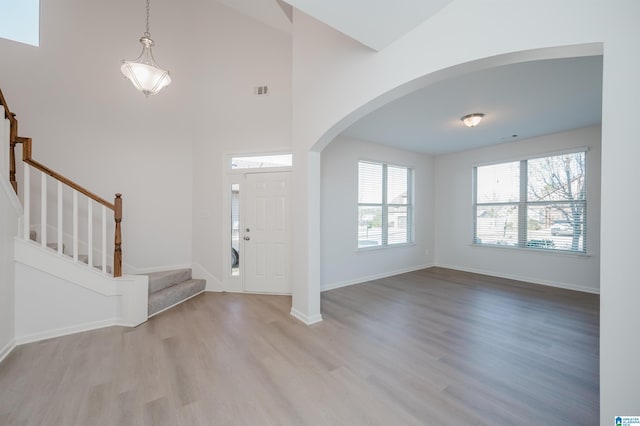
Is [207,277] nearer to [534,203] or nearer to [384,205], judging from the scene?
[384,205]

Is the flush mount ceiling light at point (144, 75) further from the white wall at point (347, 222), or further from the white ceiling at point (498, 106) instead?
the white ceiling at point (498, 106)

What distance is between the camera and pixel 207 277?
172 inches

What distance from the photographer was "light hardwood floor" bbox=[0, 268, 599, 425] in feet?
5.50

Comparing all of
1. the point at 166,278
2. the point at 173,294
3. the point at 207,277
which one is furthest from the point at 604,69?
the point at 207,277

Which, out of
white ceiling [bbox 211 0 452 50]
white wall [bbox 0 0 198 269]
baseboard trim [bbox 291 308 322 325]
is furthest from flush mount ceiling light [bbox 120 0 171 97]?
baseboard trim [bbox 291 308 322 325]

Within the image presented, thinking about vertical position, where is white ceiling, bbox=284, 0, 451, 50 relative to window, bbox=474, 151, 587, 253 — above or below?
above

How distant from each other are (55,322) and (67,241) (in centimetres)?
154

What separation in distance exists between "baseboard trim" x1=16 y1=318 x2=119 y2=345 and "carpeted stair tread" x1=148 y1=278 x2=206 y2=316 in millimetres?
416

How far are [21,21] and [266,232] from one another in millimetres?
A: 4436

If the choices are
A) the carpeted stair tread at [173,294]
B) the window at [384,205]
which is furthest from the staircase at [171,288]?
the window at [384,205]

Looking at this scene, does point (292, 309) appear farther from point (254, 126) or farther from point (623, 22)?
point (623, 22)

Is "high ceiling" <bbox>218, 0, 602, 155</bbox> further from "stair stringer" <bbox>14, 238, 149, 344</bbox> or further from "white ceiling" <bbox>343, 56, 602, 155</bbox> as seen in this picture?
"stair stringer" <bbox>14, 238, 149, 344</bbox>

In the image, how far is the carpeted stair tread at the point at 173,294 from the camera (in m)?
3.31

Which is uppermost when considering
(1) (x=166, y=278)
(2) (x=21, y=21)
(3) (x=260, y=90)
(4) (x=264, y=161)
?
(2) (x=21, y=21)
